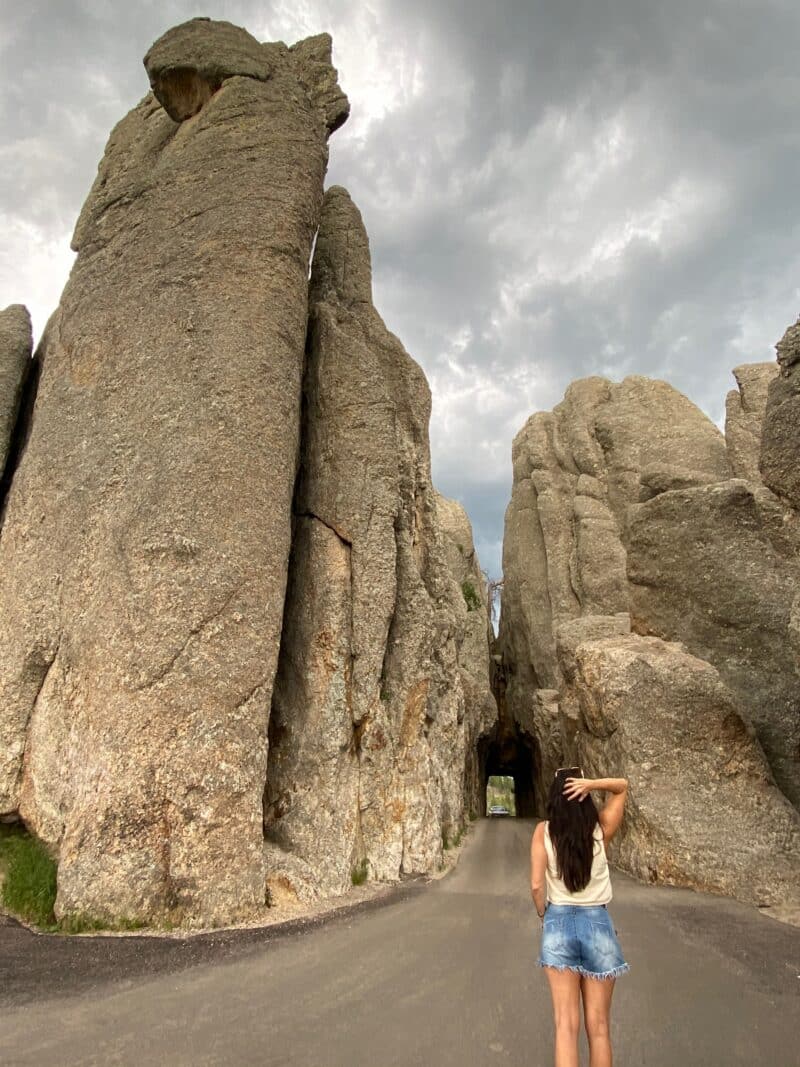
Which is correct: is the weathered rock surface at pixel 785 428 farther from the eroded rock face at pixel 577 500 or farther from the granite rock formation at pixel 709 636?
the eroded rock face at pixel 577 500

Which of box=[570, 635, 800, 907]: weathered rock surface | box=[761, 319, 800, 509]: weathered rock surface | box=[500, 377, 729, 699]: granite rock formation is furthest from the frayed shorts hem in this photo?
box=[500, 377, 729, 699]: granite rock formation

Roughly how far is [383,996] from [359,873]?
6102mm

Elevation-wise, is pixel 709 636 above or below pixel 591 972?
above

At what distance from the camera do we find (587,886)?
11.9ft

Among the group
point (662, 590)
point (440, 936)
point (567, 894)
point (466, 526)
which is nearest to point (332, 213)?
point (662, 590)

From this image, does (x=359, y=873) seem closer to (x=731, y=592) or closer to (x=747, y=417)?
(x=731, y=592)

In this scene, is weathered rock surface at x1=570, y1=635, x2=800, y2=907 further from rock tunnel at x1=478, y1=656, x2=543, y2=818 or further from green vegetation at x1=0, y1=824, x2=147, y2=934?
rock tunnel at x1=478, y1=656, x2=543, y2=818

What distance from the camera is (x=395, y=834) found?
12.3 metres

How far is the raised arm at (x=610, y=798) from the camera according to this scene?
386cm

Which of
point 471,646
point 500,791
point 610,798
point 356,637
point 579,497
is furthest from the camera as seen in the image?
point 500,791

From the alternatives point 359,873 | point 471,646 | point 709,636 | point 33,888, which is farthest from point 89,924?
point 471,646

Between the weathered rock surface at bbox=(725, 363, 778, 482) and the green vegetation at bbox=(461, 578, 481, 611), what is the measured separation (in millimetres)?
15366

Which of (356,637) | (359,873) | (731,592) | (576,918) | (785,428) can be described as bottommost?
(359,873)

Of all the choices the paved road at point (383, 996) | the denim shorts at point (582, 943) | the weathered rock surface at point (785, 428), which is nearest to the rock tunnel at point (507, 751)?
the weathered rock surface at point (785, 428)
